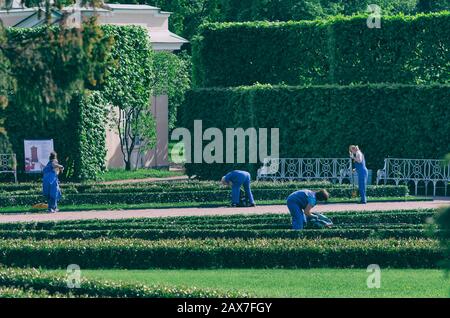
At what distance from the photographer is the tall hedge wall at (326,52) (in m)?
43.0

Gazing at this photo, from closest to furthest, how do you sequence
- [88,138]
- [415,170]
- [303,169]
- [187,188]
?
1. [187,188]
2. [415,170]
3. [303,169]
4. [88,138]

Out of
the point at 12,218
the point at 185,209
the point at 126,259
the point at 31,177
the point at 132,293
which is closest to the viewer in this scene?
the point at 132,293

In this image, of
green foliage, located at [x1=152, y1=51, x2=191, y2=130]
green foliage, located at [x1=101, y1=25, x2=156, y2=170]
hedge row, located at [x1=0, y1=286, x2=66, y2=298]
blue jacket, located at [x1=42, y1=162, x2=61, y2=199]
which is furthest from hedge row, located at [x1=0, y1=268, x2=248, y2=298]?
green foliage, located at [x1=152, y1=51, x2=191, y2=130]

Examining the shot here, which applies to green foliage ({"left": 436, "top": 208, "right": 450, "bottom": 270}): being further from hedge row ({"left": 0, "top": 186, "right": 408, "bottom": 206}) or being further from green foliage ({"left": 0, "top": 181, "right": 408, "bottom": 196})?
green foliage ({"left": 0, "top": 181, "right": 408, "bottom": 196})

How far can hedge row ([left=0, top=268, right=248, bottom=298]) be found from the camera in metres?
18.3

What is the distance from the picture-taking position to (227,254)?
23.7 meters

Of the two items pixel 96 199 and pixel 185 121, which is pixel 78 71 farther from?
pixel 185 121

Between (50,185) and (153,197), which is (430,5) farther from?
(50,185)

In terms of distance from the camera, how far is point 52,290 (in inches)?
773

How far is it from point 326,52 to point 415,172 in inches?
290

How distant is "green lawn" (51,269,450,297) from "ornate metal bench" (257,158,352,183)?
18331 mm

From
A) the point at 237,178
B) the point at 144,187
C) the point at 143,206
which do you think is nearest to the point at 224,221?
the point at 237,178

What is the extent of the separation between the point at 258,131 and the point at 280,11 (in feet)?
54.9

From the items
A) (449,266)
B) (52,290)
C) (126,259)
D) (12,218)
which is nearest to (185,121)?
(12,218)
